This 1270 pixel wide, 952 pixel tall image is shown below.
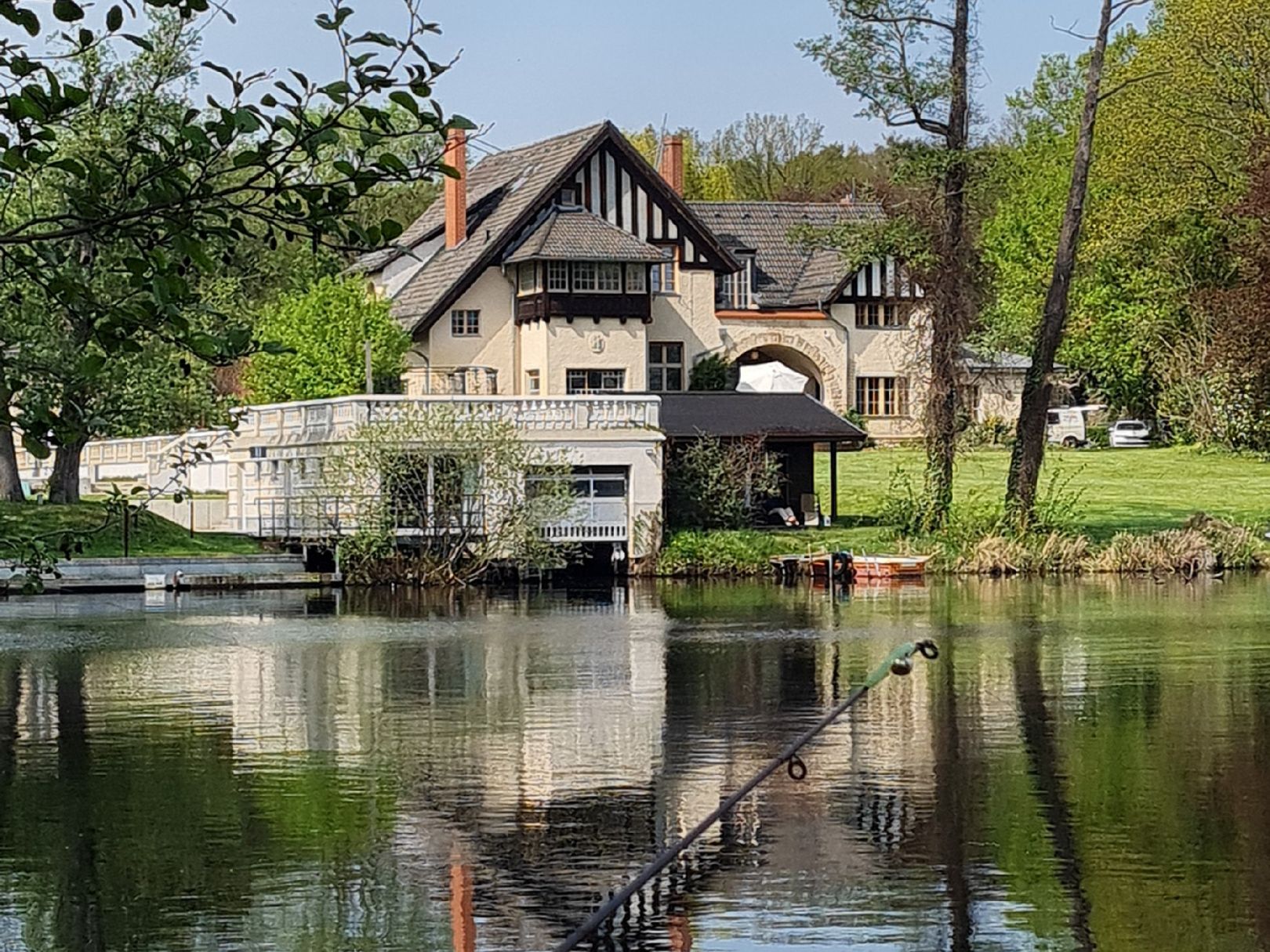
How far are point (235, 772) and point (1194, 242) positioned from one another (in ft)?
168

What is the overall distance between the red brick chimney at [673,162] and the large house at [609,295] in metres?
0.07

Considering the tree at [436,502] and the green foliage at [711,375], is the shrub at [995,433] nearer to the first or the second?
the green foliage at [711,375]

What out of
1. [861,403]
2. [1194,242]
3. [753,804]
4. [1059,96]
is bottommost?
[753,804]

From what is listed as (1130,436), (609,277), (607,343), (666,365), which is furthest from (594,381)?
(1130,436)

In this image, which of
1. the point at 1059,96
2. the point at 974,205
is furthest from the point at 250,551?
the point at 1059,96

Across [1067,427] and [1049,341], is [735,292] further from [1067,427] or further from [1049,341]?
[1049,341]

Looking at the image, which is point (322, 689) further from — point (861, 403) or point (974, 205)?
point (861, 403)

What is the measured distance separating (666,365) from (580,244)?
663 cm

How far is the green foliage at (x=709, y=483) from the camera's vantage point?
4547 centimetres

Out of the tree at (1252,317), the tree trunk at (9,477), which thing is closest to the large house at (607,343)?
the tree trunk at (9,477)

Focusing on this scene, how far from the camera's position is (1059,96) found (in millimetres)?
80438

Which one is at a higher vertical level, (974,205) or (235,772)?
(974,205)

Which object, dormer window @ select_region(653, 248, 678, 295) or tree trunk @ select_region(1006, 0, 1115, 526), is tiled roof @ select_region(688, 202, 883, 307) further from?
tree trunk @ select_region(1006, 0, 1115, 526)

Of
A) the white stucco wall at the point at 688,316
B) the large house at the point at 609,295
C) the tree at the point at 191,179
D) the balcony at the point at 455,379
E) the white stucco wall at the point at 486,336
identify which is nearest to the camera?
the tree at the point at 191,179
